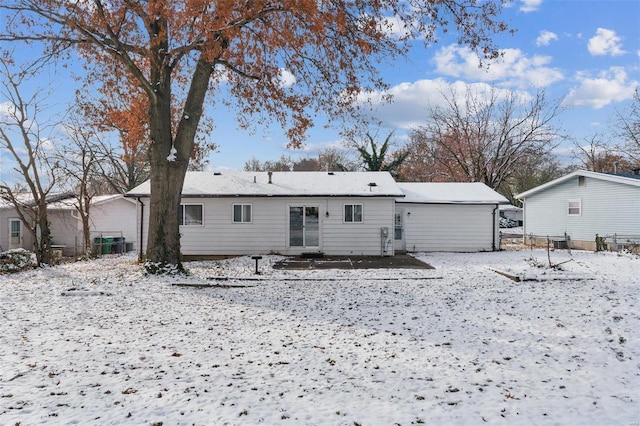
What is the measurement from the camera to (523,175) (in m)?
38.5

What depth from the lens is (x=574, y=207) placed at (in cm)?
1992

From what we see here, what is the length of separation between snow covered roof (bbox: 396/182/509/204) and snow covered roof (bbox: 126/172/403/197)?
5.21ft

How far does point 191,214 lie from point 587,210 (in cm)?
1820

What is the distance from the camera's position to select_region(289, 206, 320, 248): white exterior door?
16203 millimetres

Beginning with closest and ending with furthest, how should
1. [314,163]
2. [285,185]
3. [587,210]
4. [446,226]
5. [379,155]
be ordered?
[285,185] < [446,226] < [587,210] < [379,155] < [314,163]

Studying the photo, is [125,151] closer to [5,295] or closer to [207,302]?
[5,295]

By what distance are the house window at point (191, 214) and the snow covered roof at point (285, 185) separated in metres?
0.63

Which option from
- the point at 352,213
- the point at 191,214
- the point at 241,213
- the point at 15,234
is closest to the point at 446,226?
the point at 352,213

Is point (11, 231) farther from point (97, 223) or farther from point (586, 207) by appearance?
point (586, 207)

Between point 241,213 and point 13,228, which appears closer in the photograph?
point 241,213

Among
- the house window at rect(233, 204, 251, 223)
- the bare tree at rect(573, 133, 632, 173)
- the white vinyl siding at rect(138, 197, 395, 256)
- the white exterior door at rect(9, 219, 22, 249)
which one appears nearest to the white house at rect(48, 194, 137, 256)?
the white exterior door at rect(9, 219, 22, 249)

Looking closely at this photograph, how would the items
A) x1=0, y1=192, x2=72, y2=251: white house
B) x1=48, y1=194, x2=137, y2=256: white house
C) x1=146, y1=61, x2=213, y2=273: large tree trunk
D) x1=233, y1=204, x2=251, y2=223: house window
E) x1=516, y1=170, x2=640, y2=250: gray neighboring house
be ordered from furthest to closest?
x1=48, y1=194, x2=137, y2=256: white house → x1=0, y1=192, x2=72, y2=251: white house → x1=516, y1=170, x2=640, y2=250: gray neighboring house → x1=233, y1=204, x2=251, y2=223: house window → x1=146, y1=61, x2=213, y2=273: large tree trunk

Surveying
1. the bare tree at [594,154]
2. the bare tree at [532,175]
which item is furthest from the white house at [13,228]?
the bare tree at [594,154]

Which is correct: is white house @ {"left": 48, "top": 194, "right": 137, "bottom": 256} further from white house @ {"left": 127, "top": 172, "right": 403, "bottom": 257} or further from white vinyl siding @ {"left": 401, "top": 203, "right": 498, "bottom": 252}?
white vinyl siding @ {"left": 401, "top": 203, "right": 498, "bottom": 252}
